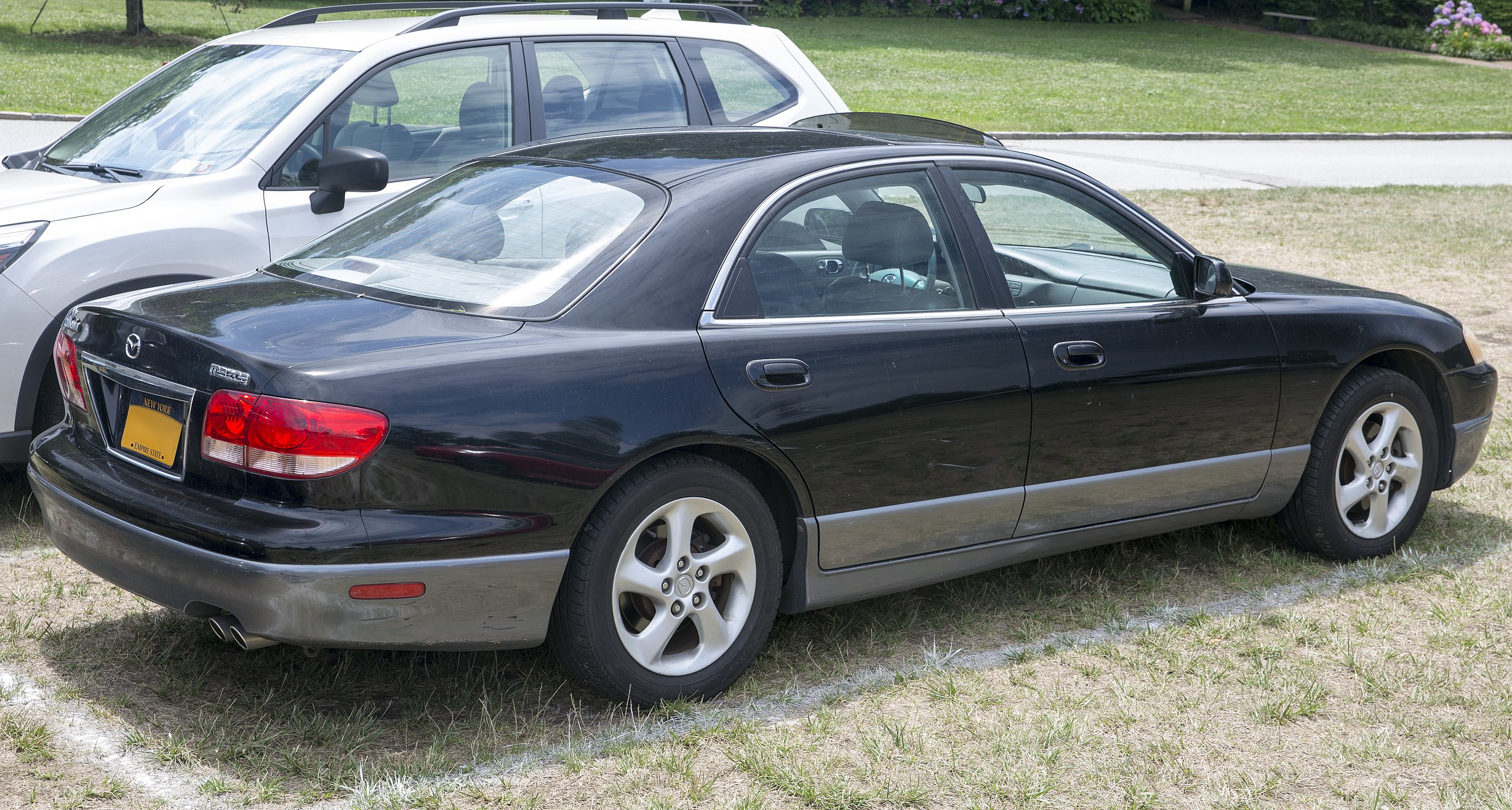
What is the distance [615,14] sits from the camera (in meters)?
6.96

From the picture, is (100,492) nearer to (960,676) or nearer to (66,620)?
(66,620)

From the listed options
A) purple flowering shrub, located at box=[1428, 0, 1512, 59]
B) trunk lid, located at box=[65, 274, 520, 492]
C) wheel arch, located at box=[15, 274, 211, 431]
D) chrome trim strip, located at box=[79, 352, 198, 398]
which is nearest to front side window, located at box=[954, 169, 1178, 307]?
trunk lid, located at box=[65, 274, 520, 492]

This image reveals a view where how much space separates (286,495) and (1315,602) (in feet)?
10.8

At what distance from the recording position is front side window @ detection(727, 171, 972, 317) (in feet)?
12.5

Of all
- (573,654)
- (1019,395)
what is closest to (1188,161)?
(1019,395)

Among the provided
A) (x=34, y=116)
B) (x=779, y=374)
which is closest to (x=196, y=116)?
(x=779, y=374)

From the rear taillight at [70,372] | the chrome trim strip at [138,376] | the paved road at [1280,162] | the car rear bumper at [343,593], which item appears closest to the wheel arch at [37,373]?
the rear taillight at [70,372]

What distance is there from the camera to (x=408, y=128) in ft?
19.3

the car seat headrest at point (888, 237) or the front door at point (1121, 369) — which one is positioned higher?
the car seat headrest at point (888, 237)

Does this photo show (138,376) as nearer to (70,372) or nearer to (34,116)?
(70,372)

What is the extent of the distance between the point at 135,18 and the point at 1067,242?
24762 mm

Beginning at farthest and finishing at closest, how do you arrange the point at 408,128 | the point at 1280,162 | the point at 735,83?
the point at 1280,162, the point at 735,83, the point at 408,128

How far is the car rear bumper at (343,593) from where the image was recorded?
3.11 meters

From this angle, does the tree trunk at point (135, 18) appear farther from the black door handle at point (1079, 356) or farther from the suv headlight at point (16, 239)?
the black door handle at point (1079, 356)
